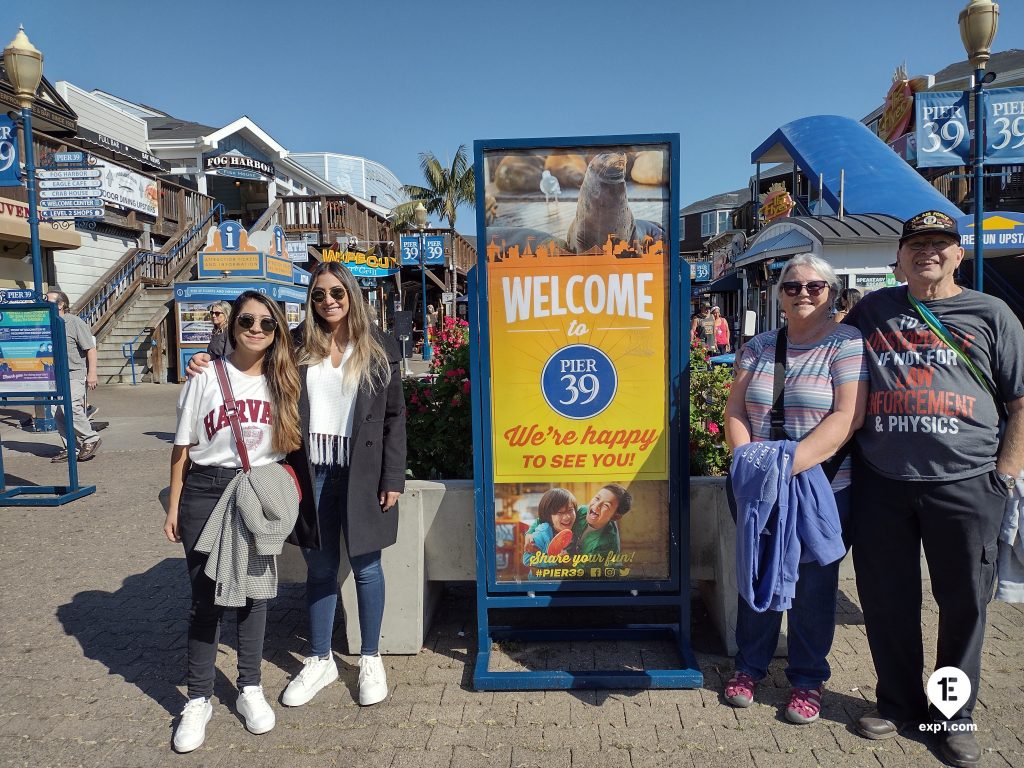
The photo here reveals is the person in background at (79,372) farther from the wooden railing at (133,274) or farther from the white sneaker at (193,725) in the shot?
the wooden railing at (133,274)

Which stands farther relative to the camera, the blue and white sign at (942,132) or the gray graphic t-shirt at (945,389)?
the blue and white sign at (942,132)

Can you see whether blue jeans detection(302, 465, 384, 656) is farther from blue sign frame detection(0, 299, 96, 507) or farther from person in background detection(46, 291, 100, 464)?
person in background detection(46, 291, 100, 464)

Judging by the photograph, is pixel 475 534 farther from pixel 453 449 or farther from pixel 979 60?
pixel 979 60

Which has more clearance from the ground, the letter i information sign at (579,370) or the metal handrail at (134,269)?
the metal handrail at (134,269)

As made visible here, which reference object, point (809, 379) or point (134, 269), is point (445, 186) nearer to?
point (134, 269)

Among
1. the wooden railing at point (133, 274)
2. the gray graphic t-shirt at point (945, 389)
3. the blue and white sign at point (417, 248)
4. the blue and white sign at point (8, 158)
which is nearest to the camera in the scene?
the gray graphic t-shirt at point (945, 389)

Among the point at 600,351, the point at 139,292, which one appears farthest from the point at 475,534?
the point at 139,292

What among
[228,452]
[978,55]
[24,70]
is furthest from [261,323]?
[978,55]

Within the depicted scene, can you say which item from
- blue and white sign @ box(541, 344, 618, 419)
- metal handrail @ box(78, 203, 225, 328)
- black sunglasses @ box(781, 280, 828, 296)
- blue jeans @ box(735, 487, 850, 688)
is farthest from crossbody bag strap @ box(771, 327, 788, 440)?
metal handrail @ box(78, 203, 225, 328)

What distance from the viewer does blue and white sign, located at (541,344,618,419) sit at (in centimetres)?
307

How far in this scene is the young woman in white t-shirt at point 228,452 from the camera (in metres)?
2.74

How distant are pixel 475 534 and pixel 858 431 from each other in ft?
5.66

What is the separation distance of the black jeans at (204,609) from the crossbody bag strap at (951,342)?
2.73 m

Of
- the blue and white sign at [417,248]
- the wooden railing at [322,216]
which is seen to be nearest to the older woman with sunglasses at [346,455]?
the blue and white sign at [417,248]
